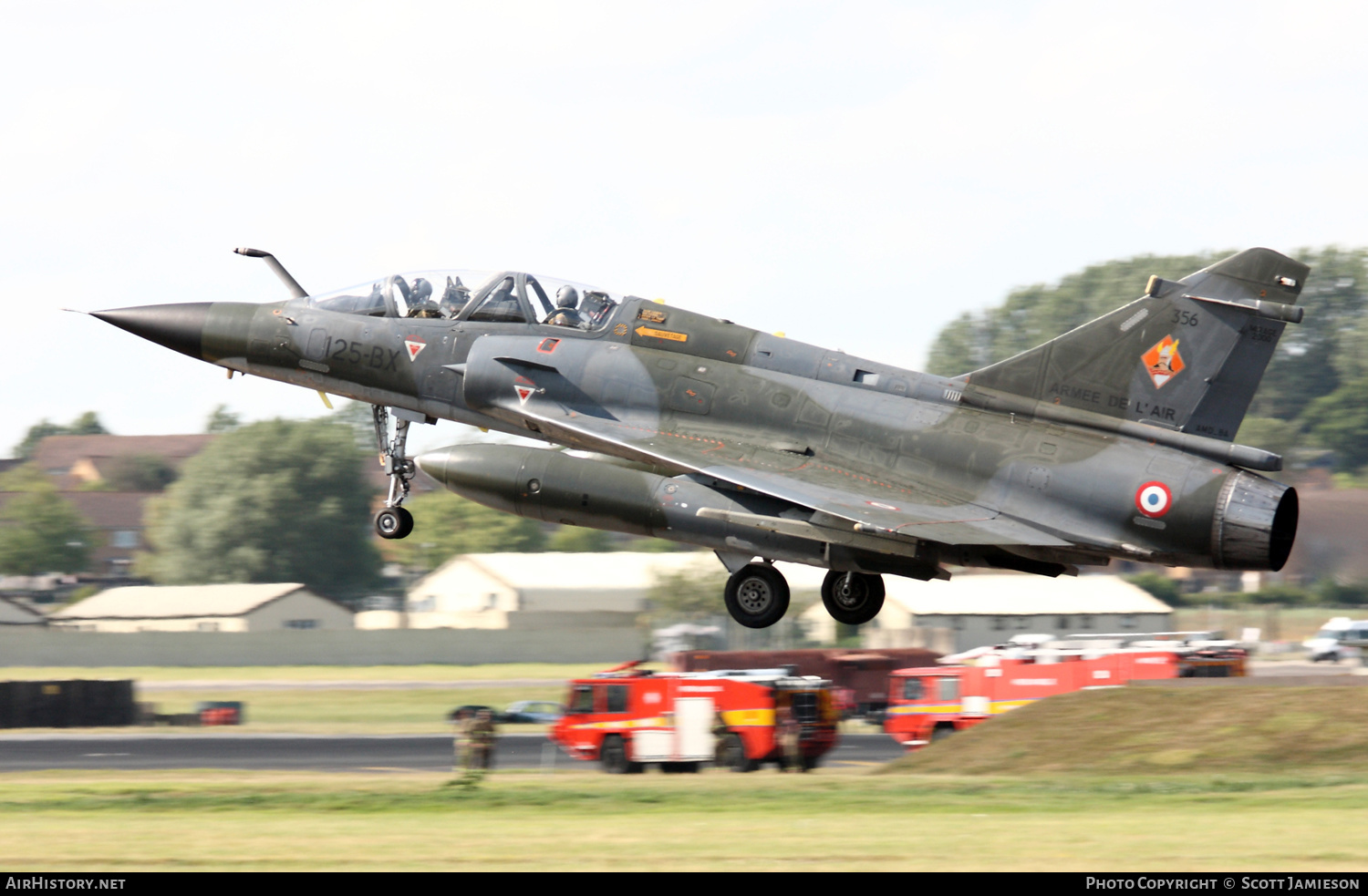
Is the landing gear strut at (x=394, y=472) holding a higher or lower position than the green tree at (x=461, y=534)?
lower

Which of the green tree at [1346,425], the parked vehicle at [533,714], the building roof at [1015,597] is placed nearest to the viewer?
the parked vehicle at [533,714]

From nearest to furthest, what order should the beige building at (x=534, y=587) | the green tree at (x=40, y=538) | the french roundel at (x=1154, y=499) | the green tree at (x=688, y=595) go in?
the french roundel at (x=1154, y=499), the green tree at (x=688, y=595), the beige building at (x=534, y=587), the green tree at (x=40, y=538)

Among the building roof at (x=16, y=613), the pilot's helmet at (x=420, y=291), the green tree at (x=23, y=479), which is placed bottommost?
the building roof at (x=16, y=613)

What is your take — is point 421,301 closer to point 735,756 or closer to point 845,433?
point 845,433

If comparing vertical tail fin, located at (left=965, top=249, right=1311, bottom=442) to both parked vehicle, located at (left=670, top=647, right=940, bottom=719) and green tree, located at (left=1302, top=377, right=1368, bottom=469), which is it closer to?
parked vehicle, located at (left=670, top=647, right=940, bottom=719)

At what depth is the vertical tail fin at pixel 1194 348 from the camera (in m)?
18.4

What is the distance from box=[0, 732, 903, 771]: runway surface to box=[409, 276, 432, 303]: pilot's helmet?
1415cm

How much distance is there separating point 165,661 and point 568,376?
4723 centimetres

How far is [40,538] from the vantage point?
92.8 metres

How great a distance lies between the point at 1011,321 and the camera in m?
123

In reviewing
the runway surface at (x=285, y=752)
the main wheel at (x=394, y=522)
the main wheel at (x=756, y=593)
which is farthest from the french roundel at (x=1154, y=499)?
the runway surface at (x=285, y=752)

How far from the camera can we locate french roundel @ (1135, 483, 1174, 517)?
697 inches

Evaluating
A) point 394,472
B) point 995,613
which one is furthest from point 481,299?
point 995,613

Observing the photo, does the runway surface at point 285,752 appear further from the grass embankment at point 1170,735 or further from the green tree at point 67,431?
the green tree at point 67,431
